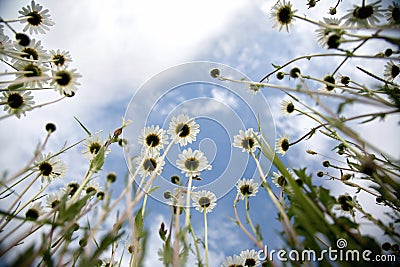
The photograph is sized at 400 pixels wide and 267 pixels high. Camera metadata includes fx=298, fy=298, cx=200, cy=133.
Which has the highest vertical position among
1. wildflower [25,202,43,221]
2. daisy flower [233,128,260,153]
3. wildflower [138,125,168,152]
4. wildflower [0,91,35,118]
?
wildflower [0,91,35,118]

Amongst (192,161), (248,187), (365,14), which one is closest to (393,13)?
(365,14)

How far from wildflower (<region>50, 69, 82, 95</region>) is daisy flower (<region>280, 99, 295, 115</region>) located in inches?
53.3

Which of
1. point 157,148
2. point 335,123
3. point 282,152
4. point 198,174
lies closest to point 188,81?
point 157,148

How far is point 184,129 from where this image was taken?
1.44 meters

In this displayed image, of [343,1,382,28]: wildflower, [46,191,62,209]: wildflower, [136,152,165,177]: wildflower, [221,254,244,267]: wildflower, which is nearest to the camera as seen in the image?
[343,1,382,28]: wildflower

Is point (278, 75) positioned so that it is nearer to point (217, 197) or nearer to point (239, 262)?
point (217, 197)

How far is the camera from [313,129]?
1421mm

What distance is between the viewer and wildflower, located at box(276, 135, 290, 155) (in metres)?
1.72

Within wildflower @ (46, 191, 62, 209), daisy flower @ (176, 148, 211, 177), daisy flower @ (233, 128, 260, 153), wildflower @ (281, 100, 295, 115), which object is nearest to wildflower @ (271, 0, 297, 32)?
wildflower @ (281, 100, 295, 115)

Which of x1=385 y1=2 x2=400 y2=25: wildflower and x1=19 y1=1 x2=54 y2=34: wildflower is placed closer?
x1=385 y1=2 x2=400 y2=25: wildflower

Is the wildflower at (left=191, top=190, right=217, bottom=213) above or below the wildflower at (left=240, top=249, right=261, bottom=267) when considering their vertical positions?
above

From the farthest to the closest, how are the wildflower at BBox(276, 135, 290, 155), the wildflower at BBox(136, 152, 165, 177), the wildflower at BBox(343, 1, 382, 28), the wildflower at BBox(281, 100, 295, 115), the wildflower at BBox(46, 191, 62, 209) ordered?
the wildflower at BBox(281, 100, 295, 115)
the wildflower at BBox(276, 135, 290, 155)
the wildflower at BBox(46, 191, 62, 209)
the wildflower at BBox(136, 152, 165, 177)
the wildflower at BBox(343, 1, 382, 28)

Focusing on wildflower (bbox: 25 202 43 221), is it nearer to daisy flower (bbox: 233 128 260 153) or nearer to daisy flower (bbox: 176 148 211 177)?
daisy flower (bbox: 176 148 211 177)

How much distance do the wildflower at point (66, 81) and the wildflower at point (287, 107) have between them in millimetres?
1356
